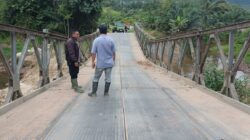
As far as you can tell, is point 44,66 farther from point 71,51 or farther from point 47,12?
point 47,12

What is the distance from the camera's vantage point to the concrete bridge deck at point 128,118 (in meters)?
5.96

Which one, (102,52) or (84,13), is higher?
(84,13)

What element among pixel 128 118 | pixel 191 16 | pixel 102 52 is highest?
pixel 191 16

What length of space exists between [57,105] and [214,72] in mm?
8905

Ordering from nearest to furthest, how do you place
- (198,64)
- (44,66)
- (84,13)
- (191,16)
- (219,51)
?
(219,51)
(44,66)
(198,64)
(84,13)
(191,16)

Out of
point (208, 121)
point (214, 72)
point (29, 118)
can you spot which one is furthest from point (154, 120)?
point (214, 72)

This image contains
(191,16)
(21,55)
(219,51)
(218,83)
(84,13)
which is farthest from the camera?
(191,16)

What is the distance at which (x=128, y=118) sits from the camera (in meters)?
7.04

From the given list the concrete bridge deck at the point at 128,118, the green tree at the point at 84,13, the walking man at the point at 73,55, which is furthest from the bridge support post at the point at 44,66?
the green tree at the point at 84,13

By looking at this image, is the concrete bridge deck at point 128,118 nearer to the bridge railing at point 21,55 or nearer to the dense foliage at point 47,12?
the bridge railing at point 21,55

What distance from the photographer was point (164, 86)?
11.6 meters

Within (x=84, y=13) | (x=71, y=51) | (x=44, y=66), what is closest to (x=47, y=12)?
(x=84, y=13)

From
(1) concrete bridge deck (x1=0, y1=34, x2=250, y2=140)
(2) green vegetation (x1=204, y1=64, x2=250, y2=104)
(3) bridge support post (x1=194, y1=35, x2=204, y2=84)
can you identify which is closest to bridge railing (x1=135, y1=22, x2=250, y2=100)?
(3) bridge support post (x1=194, y1=35, x2=204, y2=84)

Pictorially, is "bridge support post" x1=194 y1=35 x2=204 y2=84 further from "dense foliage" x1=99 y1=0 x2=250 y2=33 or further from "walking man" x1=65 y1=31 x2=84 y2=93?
"dense foliage" x1=99 y1=0 x2=250 y2=33
